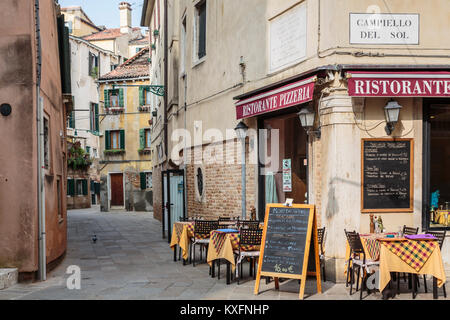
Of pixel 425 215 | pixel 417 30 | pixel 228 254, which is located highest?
pixel 417 30

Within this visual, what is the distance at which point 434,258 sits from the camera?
6930 millimetres

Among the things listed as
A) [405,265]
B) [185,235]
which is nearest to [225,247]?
[185,235]

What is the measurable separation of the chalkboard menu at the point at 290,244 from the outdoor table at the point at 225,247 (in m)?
0.86

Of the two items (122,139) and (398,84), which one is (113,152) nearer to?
(122,139)

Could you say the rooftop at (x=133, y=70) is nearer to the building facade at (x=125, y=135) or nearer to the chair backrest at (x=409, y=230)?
the building facade at (x=125, y=135)

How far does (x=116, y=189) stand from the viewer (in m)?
35.7

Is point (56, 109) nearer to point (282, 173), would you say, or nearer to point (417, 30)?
point (282, 173)

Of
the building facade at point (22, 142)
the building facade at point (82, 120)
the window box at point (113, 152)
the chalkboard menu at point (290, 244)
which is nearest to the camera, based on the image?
the chalkboard menu at point (290, 244)

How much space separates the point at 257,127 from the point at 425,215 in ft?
13.5

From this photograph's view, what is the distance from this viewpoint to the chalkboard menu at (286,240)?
721cm

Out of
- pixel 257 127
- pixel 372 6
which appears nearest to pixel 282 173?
pixel 257 127

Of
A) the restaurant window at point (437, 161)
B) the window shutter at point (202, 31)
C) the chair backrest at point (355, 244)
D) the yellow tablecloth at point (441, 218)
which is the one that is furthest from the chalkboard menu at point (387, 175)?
the window shutter at point (202, 31)

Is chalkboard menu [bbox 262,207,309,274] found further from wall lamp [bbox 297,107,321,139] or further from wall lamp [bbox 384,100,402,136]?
wall lamp [bbox 384,100,402,136]

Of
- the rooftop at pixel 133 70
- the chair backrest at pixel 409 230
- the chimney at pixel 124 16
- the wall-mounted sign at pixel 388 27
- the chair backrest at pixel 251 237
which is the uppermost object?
the chimney at pixel 124 16
